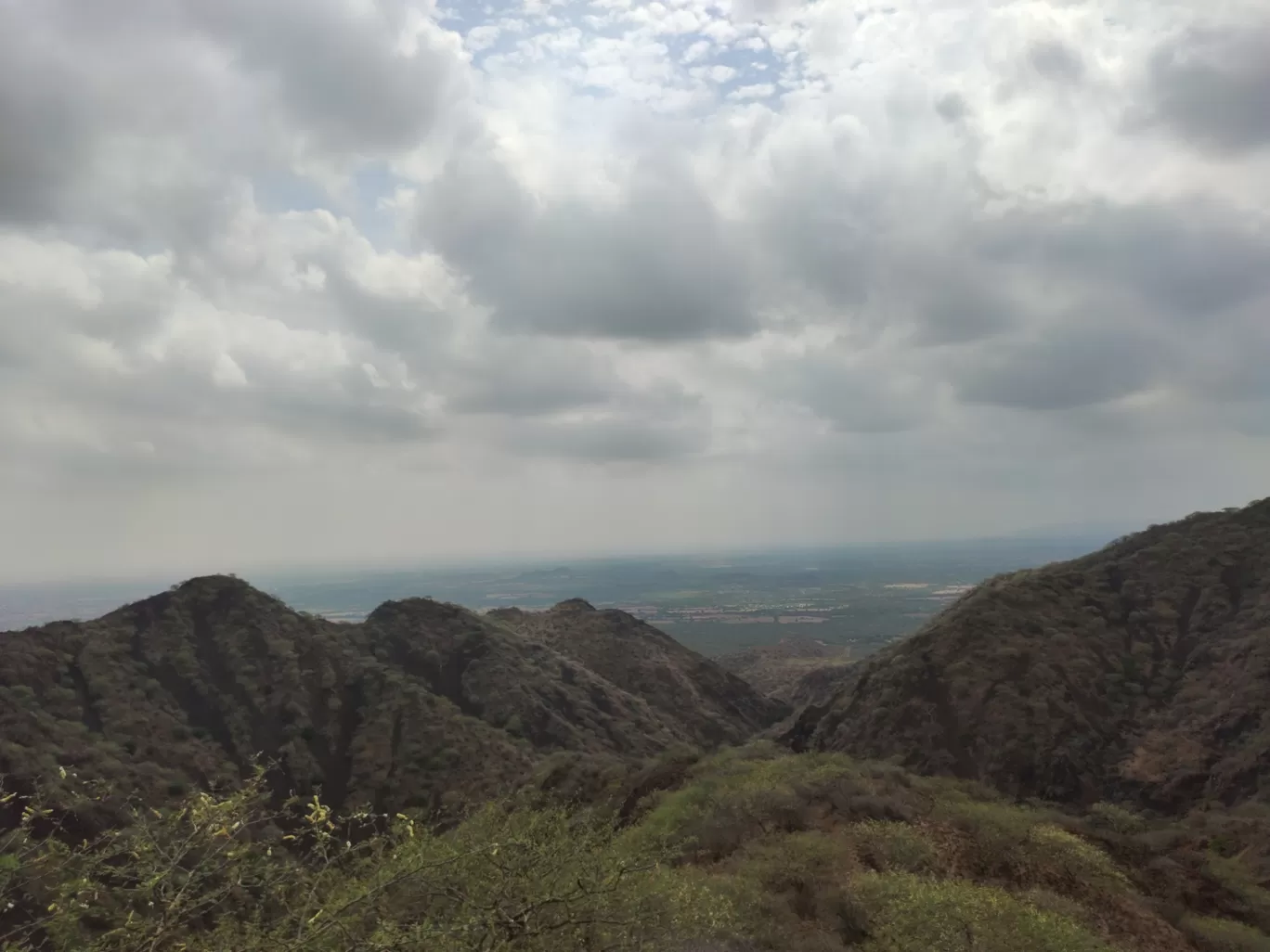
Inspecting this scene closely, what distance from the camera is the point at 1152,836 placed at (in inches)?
1198

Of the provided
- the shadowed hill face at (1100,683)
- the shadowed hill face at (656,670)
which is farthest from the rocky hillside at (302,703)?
the shadowed hill face at (1100,683)

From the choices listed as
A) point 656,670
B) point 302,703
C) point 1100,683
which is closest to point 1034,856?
point 1100,683

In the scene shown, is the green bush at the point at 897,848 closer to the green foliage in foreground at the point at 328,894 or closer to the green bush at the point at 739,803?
the green bush at the point at 739,803

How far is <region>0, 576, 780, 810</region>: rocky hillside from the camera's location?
49375 millimetres

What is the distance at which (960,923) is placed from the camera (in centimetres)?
1633

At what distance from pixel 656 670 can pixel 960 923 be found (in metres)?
72.6

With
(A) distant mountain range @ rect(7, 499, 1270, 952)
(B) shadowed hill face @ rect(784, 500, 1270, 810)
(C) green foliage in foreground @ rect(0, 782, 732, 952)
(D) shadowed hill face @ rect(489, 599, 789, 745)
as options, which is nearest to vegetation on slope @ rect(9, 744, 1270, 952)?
(C) green foliage in foreground @ rect(0, 782, 732, 952)

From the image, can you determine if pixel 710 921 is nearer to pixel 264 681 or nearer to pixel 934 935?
pixel 934 935

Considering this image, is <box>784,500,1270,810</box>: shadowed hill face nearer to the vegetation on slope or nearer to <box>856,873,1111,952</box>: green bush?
the vegetation on slope

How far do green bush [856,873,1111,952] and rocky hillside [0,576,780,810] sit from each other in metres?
38.0

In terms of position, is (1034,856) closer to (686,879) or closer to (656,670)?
(686,879)

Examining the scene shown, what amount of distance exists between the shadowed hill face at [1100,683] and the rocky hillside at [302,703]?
23932mm

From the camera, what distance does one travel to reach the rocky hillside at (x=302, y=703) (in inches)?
1944

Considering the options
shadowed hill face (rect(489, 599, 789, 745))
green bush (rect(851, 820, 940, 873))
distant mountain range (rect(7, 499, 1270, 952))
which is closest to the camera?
distant mountain range (rect(7, 499, 1270, 952))
